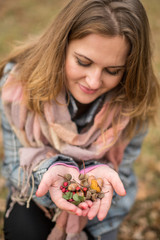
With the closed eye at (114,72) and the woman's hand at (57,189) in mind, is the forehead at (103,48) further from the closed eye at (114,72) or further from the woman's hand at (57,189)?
the woman's hand at (57,189)

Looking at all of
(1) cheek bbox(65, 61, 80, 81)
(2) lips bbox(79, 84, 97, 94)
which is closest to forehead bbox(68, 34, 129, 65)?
(1) cheek bbox(65, 61, 80, 81)

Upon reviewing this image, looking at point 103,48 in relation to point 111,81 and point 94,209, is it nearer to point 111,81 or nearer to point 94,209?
point 111,81

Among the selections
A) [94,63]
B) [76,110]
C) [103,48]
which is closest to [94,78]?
[94,63]

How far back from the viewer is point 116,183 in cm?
150

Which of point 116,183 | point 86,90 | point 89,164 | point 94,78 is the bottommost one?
point 89,164

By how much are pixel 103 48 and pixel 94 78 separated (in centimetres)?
20

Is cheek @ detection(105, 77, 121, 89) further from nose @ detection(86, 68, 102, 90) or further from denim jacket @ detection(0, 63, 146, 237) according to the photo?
denim jacket @ detection(0, 63, 146, 237)

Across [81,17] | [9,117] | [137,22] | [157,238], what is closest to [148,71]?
[137,22]

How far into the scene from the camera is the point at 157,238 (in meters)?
2.49

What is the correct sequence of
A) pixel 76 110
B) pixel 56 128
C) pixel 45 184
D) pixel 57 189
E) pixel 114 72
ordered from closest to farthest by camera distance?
pixel 45 184
pixel 57 189
pixel 114 72
pixel 56 128
pixel 76 110

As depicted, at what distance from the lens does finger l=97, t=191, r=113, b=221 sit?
142 centimetres

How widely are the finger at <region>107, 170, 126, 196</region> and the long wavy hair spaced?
0.52 m

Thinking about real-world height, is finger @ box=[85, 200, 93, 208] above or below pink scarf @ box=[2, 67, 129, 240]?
below

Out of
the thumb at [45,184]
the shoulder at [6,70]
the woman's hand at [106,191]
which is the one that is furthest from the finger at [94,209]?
the shoulder at [6,70]
